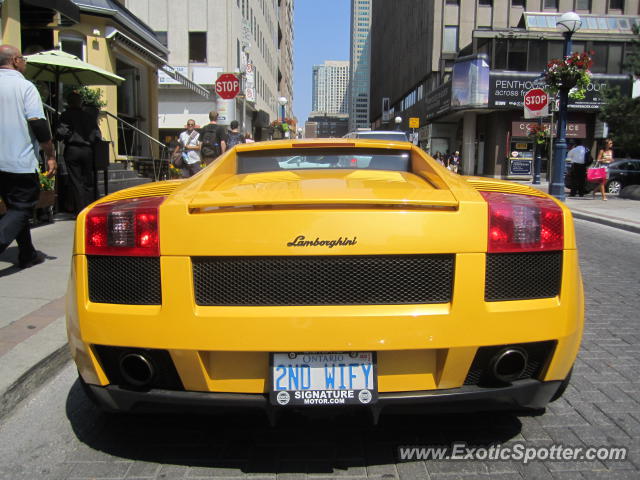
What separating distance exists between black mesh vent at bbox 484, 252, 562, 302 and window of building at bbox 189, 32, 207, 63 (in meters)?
33.1

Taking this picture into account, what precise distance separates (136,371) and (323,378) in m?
0.76

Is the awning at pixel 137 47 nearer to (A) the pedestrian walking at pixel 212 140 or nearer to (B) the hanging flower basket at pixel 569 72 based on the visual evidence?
(A) the pedestrian walking at pixel 212 140

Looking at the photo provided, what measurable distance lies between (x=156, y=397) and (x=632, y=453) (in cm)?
210

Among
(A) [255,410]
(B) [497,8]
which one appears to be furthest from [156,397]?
(B) [497,8]

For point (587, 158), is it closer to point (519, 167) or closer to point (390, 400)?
point (390, 400)

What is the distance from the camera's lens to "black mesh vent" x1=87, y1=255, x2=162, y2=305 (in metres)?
2.20

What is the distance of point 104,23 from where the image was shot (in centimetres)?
1509

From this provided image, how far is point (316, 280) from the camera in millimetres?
2152

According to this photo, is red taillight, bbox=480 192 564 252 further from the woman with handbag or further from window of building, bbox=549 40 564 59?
window of building, bbox=549 40 564 59

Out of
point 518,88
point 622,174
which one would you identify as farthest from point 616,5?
point 622,174

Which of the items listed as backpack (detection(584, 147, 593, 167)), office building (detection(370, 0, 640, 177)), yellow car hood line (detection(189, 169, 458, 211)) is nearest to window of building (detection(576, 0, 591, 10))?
office building (detection(370, 0, 640, 177))

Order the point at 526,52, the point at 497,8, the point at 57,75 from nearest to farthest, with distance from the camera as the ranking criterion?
the point at 57,75, the point at 526,52, the point at 497,8


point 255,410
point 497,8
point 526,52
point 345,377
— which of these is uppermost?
point 497,8

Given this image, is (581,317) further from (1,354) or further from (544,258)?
(1,354)
